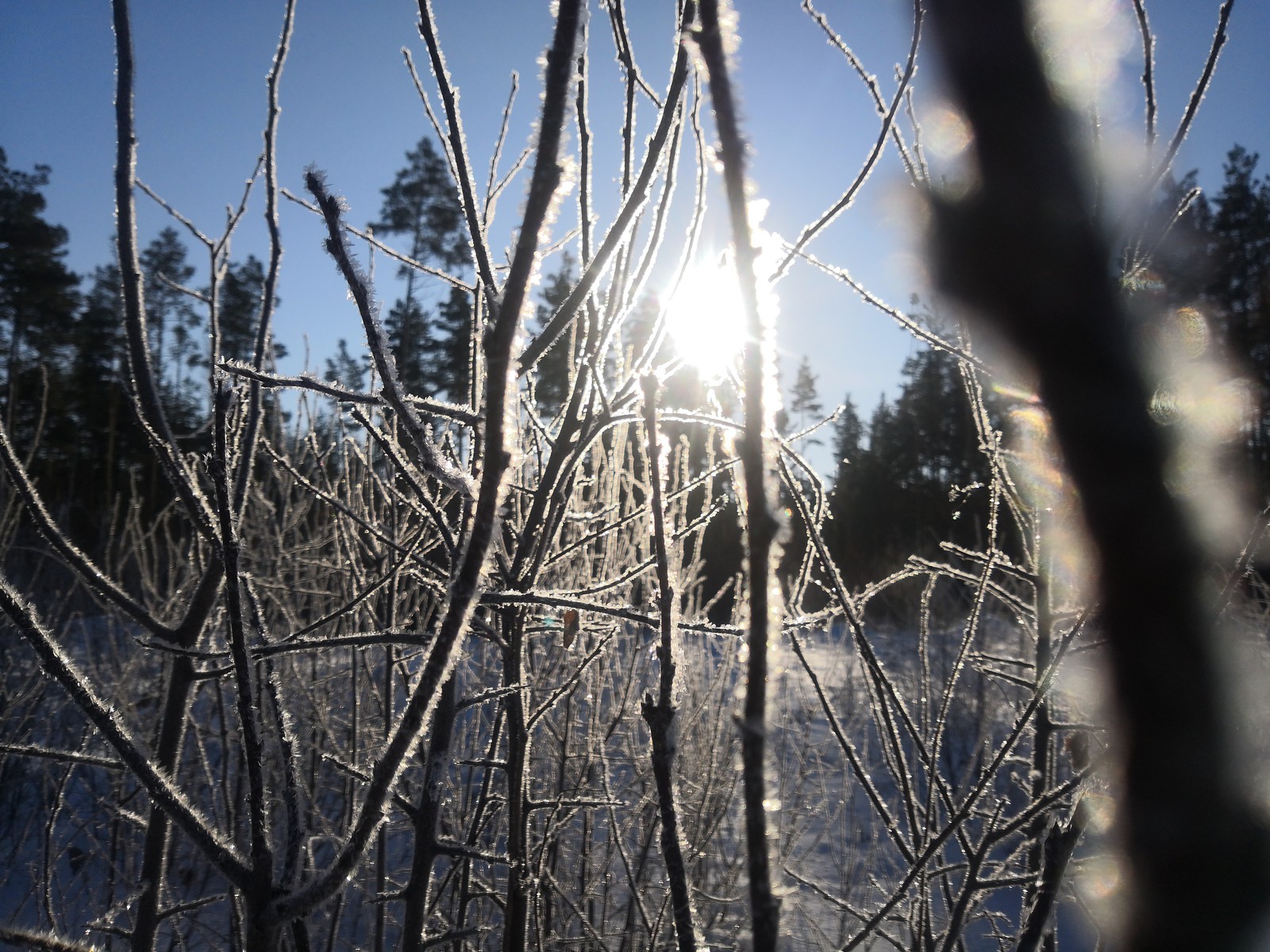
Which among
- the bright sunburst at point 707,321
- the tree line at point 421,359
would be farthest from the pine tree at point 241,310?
the bright sunburst at point 707,321

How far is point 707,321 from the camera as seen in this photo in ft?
2.84

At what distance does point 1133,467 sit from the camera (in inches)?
39.3

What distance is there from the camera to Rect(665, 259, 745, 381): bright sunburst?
2.67 feet

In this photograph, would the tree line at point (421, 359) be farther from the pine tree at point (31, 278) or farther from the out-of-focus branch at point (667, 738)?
the out-of-focus branch at point (667, 738)

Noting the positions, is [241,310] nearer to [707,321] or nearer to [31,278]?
[31,278]

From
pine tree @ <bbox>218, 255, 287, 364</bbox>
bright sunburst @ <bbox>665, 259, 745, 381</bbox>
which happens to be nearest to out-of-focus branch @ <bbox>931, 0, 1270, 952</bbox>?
bright sunburst @ <bbox>665, 259, 745, 381</bbox>

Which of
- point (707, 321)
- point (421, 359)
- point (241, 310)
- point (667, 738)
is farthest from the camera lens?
point (241, 310)

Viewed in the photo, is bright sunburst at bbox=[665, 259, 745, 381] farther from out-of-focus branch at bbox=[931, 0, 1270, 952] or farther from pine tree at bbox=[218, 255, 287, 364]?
pine tree at bbox=[218, 255, 287, 364]

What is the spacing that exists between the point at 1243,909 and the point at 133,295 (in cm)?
162

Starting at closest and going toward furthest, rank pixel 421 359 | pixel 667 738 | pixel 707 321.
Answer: pixel 667 738, pixel 707 321, pixel 421 359

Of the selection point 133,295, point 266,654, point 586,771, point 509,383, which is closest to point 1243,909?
point 509,383

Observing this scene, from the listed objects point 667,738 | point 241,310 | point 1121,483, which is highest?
point 241,310

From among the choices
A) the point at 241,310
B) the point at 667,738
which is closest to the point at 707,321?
the point at 667,738

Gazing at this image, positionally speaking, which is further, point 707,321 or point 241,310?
point 241,310
